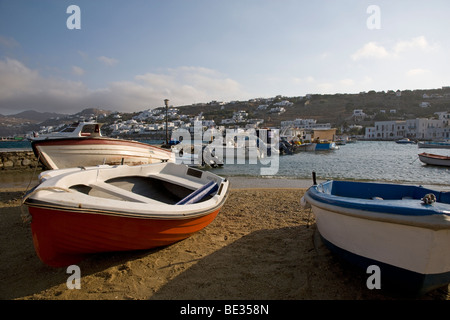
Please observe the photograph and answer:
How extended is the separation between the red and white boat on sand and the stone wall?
36.1ft

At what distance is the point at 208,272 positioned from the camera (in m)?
3.95

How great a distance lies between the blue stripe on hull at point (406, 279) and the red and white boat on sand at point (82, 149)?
965cm

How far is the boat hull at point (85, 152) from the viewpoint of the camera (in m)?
11.2

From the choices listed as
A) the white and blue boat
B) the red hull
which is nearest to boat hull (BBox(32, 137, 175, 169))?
the red hull

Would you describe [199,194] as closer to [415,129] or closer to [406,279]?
[406,279]

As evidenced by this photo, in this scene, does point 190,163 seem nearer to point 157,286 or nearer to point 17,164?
point 17,164

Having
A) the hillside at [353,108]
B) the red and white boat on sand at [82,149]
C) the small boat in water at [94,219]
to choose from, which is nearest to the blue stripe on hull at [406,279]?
the small boat in water at [94,219]

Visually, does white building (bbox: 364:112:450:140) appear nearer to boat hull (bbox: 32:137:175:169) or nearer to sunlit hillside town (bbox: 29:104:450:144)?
sunlit hillside town (bbox: 29:104:450:144)

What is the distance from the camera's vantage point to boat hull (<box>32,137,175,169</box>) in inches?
439

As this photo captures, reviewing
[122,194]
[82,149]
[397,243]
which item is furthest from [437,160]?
[82,149]

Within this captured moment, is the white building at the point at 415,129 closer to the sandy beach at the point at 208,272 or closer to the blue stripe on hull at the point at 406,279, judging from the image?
the sandy beach at the point at 208,272

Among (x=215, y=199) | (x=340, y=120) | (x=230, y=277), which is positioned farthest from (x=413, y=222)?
(x=340, y=120)
